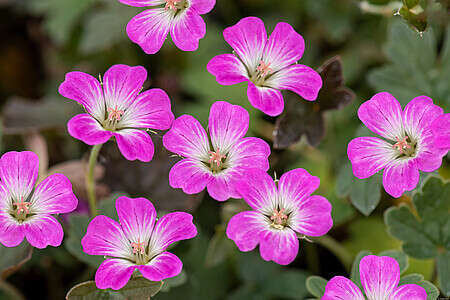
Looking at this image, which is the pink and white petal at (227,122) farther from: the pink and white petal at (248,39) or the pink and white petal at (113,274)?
the pink and white petal at (113,274)

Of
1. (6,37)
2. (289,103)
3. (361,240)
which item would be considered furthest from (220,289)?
(6,37)

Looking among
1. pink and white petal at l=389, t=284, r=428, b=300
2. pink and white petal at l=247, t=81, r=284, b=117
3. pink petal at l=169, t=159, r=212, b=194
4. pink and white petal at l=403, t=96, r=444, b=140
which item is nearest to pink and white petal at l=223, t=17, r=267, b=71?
pink and white petal at l=247, t=81, r=284, b=117

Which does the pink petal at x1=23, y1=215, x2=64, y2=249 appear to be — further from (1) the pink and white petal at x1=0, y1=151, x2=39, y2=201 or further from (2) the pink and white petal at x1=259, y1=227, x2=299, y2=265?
(2) the pink and white petal at x1=259, y1=227, x2=299, y2=265

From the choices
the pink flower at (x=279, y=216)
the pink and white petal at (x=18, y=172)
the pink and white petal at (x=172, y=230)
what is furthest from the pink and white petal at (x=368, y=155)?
the pink and white petal at (x=18, y=172)

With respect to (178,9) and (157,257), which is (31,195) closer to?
(157,257)

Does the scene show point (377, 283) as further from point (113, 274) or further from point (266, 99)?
point (113, 274)
